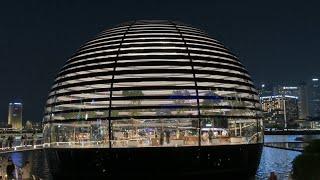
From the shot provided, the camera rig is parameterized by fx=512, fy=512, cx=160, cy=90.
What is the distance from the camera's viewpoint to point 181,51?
37.8 meters

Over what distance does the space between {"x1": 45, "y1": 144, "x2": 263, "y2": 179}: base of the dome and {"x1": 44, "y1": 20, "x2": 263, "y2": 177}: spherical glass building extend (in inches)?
2.6

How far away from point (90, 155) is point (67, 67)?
9.37 m

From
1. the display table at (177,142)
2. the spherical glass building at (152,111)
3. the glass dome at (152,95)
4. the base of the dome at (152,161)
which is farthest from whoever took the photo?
the glass dome at (152,95)

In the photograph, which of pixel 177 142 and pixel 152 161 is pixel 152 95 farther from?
pixel 152 161

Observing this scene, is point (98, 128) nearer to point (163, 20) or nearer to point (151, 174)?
point (151, 174)

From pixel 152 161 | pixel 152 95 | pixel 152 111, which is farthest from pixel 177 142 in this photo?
pixel 152 95

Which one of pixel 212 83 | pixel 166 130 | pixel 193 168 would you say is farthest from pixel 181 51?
pixel 193 168

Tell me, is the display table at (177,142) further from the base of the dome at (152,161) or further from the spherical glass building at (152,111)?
the base of the dome at (152,161)

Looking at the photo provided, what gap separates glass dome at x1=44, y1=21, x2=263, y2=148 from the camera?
3531cm

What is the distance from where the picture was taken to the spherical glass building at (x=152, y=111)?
34.0 metres

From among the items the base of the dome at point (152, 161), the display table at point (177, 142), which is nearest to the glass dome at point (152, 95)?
the display table at point (177, 142)

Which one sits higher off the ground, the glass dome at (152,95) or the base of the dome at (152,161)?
the glass dome at (152,95)

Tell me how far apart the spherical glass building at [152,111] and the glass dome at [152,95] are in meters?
0.07

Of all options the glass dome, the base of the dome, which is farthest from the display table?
the base of the dome
